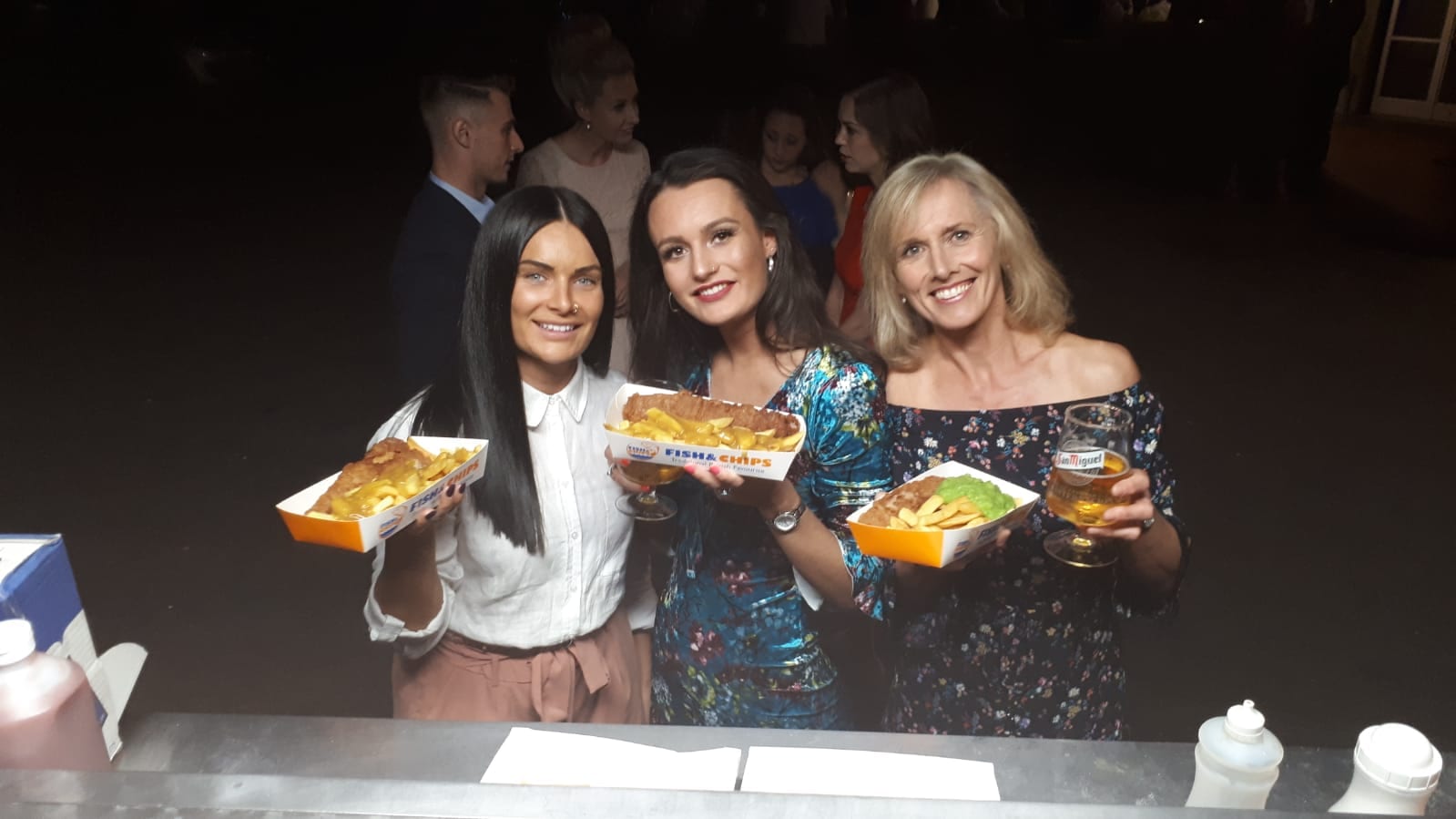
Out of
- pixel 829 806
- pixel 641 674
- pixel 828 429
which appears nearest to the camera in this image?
pixel 829 806

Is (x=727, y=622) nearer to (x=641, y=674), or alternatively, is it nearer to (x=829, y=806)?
(x=641, y=674)

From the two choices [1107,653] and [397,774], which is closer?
[397,774]

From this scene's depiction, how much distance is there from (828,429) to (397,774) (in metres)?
0.92

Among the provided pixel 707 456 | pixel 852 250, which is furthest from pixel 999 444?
pixel 707 456

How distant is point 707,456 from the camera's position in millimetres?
1823

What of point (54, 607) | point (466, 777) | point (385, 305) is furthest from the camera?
point (385, 305)

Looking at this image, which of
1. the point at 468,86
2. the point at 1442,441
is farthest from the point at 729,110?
the point at 1442,441

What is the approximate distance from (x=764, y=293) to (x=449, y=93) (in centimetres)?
72

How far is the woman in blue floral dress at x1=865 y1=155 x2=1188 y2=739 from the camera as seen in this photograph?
1925 mm

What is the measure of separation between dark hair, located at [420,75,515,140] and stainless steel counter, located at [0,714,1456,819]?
110cm

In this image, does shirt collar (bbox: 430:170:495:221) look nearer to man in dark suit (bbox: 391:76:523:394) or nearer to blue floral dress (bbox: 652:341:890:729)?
man in dark suit (bbox: 391:76:523:394)

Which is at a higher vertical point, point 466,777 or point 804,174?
point 804,174

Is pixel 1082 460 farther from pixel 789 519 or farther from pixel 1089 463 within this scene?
pixel 789 519

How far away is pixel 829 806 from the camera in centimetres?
115
